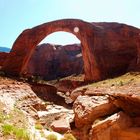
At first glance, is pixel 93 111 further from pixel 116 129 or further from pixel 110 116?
pixel 116 129

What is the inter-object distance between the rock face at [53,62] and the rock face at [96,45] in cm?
2521

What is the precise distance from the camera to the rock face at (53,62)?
57.8 metres

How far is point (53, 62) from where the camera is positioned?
195ft

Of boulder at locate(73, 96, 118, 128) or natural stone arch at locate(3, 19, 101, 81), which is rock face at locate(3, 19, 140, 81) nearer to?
natural stone arch at locate(3, 19, 101, 81)

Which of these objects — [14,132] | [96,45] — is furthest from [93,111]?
[96,45]

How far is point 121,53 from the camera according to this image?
98.9 feet

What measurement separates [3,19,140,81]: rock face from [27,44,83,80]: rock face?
82.7ft

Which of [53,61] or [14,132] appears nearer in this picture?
[14,132]

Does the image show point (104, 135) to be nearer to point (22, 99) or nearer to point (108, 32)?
point (22, 99)

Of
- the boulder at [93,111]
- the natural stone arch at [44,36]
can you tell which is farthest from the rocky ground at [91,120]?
the natural stone arch at [44,36]

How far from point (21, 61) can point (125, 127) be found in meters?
22.7

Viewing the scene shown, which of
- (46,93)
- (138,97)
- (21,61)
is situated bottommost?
(46,93)

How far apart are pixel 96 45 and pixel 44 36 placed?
650cm

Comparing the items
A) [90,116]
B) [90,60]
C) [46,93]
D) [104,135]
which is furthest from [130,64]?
[104,135]
